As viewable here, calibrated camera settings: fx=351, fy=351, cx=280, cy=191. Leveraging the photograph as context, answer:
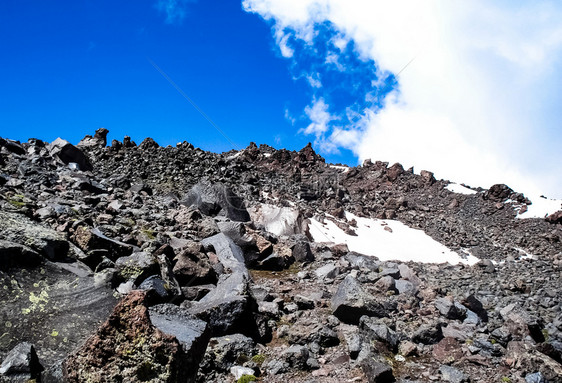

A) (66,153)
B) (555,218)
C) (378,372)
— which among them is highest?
(555,218)

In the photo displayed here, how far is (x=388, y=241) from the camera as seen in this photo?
90.3 ft

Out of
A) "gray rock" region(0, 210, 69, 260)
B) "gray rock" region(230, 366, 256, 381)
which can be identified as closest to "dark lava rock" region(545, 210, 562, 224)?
"gray rock" region(230, 366, 256, 381)

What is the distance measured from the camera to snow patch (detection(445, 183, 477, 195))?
131ft

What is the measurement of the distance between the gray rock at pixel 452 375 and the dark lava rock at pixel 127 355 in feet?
18.3

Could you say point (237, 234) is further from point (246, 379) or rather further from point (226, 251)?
point (246, 379)

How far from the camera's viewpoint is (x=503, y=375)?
7242 millimetres

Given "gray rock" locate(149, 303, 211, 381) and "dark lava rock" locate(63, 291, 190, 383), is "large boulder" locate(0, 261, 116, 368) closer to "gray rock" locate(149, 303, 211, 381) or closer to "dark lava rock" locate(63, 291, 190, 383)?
"gray rock" locate(149, 303, 211, 381)

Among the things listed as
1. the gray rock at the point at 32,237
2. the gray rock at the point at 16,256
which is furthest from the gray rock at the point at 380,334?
the gray rock at the point at 16,256

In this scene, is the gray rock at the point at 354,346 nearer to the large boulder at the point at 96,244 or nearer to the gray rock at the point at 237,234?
the large boulder at the point at 96,244

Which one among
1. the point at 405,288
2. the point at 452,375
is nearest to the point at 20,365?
the point at 452,375

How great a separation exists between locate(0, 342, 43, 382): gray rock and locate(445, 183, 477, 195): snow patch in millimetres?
42426

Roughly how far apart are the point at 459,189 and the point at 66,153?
39173 mm

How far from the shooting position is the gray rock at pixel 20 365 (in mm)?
4412

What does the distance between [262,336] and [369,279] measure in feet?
21.1
